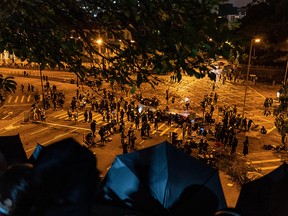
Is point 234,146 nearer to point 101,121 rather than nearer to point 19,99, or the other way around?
point 101,121

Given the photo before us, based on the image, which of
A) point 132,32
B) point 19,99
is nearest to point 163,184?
point 132,32

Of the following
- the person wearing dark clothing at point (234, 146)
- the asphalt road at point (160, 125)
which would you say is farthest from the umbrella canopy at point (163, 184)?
the person wearing dark clothing at point (234, 146)

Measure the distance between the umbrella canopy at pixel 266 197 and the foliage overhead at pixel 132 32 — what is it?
1.89m

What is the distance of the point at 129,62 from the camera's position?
6.08m

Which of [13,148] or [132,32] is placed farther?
[13,148]

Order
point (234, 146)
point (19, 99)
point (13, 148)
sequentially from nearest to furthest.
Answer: point (13, 148)
point (234, 146)
point (19, 99)

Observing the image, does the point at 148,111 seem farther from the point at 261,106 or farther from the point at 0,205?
the point at 0,205

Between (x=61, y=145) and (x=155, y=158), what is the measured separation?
7.81ft

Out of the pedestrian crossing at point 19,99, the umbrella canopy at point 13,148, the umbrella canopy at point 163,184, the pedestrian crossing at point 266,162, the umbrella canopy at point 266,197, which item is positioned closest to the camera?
the umbrella canopy at point 266,197

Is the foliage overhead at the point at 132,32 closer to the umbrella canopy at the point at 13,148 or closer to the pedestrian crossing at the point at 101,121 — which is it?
the umbrella canopy at the point at 13,148

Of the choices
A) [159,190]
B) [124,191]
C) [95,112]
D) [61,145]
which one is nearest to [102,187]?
[124,191]

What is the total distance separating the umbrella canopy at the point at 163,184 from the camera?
380 centimetres

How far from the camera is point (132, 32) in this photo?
5422 mm

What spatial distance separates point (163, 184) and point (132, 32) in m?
2.78
